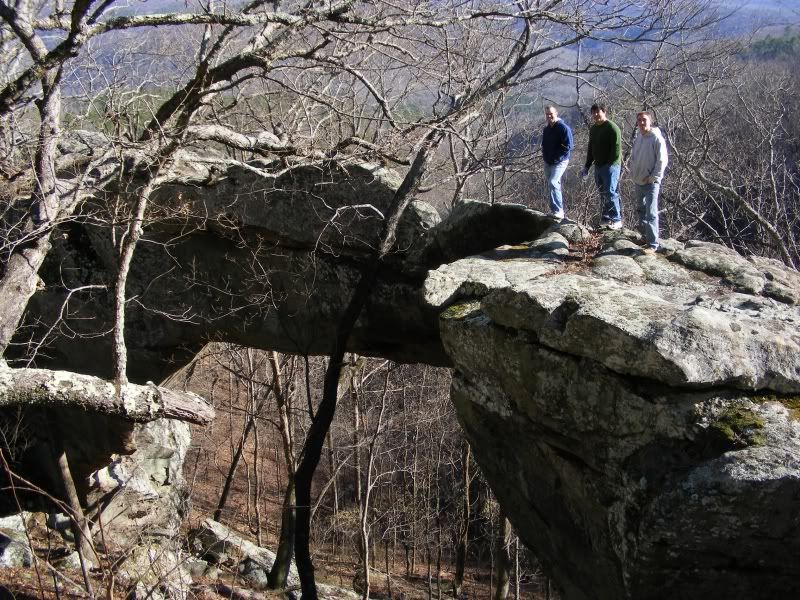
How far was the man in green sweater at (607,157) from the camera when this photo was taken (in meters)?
7.83

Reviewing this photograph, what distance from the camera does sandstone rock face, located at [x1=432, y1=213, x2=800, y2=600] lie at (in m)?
4.73

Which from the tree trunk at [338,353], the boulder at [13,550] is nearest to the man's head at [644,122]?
the tree trunk at [338,353]

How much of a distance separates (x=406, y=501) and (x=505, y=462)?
14637 millimetres

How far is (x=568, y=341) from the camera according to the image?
219 inches

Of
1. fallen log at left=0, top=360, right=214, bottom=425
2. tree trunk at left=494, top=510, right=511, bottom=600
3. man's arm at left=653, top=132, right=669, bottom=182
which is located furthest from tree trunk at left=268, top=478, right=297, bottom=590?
man's arm at left=653, top=132, right=669, bottom=182

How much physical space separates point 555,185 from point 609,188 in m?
0.68

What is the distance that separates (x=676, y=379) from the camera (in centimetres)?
498

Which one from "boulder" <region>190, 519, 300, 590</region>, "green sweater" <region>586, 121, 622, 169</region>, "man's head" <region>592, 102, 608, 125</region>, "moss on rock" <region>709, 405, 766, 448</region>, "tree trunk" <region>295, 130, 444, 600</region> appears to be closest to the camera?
"moss on rock" <region>709, 405, 766, 448</region>

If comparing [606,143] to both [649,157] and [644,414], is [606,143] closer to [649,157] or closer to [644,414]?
[649,157]

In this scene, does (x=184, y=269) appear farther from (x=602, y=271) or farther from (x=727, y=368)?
(x=727, y=368)

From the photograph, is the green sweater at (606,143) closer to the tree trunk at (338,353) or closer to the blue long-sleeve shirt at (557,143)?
the blue long-sleeve shirt at (557,143)

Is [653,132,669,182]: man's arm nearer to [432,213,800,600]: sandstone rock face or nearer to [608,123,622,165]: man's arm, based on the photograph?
[608,123,622,165]: man's arm

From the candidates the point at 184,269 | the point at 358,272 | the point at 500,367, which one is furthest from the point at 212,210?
the point at 500,367

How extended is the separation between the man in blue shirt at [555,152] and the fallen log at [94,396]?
4565 millimetres
